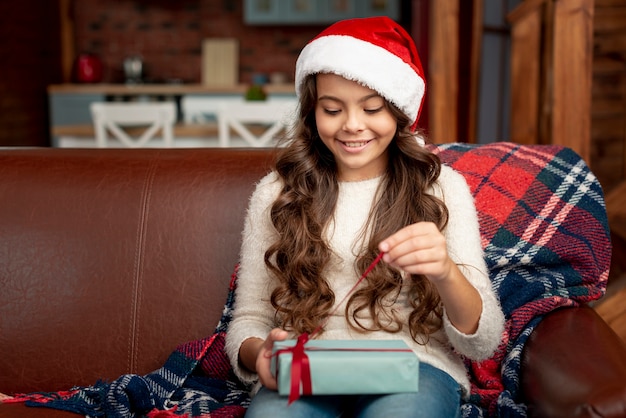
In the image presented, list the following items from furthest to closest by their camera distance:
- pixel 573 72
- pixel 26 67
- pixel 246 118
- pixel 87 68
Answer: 1. pixel 87 68
2. pixel 26 67
3. pixel 246 118
4. pixel 573 72

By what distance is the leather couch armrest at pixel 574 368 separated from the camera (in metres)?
1.06

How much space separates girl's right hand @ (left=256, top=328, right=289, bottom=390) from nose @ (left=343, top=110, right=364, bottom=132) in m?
0.38

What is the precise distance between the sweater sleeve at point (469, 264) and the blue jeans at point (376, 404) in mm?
80

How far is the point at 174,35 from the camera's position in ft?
21.1

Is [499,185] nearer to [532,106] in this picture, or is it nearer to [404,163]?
[404,163]

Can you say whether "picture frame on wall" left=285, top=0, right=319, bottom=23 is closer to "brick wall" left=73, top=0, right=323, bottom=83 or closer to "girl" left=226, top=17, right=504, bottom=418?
"brick wall" left=73, top=0, right=323, bottom=83

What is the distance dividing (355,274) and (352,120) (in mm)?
301

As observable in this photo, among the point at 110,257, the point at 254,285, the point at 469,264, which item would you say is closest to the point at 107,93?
the point at 110,257

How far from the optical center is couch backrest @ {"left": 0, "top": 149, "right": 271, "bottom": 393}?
158 centimetres

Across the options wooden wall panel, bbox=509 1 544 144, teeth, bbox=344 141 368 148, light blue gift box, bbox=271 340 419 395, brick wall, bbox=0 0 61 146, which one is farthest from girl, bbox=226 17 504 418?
brick wall, bbox=0 0 61 146

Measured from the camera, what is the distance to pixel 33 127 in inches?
232

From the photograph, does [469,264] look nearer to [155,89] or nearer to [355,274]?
[355,274]

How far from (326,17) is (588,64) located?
4109 mm

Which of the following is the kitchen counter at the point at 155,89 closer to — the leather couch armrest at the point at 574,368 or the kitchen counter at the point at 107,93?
the kitchen counter at the point at 107,93
